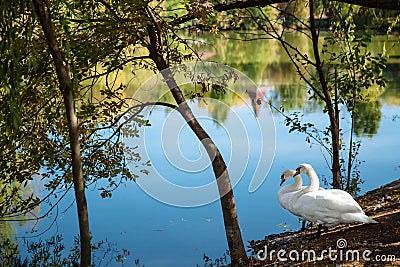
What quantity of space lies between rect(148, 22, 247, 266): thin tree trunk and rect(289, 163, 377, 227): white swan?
1.93ft

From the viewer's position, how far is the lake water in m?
7.72

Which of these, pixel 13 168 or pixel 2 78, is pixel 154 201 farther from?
pixel 2 78

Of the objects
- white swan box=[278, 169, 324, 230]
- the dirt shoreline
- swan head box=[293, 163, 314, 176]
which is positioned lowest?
the dirt shoreline

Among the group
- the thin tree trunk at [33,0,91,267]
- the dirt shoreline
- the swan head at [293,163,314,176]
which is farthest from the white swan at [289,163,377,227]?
the thin tree trunk at [33,0,91,267]

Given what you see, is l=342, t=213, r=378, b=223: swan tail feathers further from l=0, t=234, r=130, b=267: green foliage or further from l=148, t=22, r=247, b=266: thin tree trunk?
l=0, t=234, r=130, b=267: green foliage

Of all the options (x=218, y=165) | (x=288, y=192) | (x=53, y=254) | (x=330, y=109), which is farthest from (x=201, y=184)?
(x=218, y=165)

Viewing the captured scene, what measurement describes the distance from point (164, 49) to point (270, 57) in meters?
24.7

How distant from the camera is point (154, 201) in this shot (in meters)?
9.71

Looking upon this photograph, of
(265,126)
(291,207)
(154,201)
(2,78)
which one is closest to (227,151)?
(154,201)

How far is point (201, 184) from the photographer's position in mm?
9891

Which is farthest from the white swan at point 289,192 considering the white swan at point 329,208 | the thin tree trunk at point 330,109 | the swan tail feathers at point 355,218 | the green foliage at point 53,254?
the green foliage at point 53,254

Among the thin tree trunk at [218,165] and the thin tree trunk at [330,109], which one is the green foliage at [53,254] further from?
the thin tree trunk at [330,109]

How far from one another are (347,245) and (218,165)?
132 centimetres

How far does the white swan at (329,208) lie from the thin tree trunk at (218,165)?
59 centimetres
